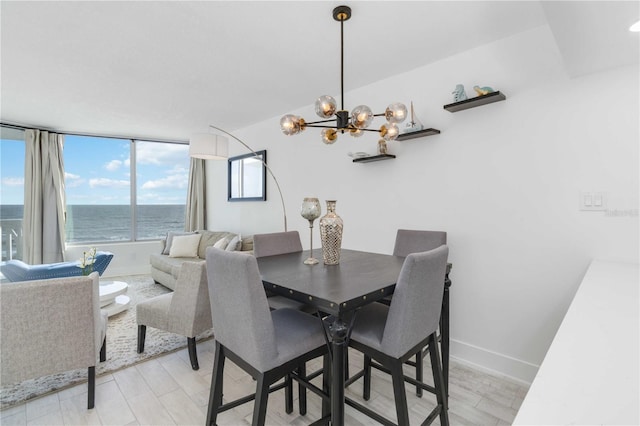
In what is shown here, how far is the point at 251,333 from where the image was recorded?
4.17ft

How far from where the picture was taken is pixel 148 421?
1.74m

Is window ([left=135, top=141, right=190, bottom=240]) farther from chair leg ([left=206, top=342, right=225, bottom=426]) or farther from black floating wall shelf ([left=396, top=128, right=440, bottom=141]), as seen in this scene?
chair leg ([left=206, top=342, right=225, bottom=426])

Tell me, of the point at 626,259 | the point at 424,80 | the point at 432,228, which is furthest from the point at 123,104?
the point at 626,259

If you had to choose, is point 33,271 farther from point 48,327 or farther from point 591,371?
point 591,371

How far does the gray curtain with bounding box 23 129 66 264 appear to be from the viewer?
14.7 feet

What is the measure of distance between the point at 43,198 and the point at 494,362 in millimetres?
6169

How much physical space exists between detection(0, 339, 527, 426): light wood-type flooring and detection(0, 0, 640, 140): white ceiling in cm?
208

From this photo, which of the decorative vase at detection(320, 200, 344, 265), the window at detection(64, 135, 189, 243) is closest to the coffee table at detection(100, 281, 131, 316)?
the window at detection(64, 135, 189, 243)

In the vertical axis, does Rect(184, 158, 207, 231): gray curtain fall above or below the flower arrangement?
above

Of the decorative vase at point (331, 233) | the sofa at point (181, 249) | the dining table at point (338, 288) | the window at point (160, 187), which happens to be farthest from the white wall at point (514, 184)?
the window at point (160, 187)

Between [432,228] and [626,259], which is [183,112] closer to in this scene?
[432,228]

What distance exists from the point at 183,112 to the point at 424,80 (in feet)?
9.82

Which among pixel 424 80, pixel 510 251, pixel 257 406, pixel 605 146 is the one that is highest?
pixel 424 80

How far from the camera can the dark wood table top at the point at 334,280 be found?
4.11ft
